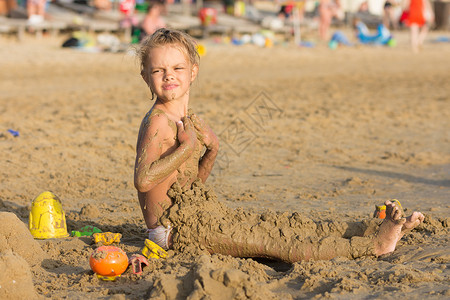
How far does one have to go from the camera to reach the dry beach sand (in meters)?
2.90

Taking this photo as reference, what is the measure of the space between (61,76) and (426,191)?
28.5 ft

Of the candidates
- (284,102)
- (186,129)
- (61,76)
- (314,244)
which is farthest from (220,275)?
(61,76)

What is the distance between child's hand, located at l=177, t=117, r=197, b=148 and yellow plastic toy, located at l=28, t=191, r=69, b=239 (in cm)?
100

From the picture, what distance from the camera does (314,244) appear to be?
3.35 meters

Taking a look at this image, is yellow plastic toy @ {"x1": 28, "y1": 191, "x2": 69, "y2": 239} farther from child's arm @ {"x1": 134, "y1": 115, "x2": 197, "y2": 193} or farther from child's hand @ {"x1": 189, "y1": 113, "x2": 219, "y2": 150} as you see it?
child's hand @ {"x1": 189, "y1": 113, "x2": 219, "y2": 150}

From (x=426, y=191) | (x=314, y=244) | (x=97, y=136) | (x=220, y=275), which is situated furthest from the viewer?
(x=97, y=136)

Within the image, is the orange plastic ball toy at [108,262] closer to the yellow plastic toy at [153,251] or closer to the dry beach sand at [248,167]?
the dry beach sand at [248,167]

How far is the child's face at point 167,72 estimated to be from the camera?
3549mm

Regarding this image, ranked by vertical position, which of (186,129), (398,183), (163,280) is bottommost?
(398,183)

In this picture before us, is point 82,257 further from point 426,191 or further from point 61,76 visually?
point 61,76

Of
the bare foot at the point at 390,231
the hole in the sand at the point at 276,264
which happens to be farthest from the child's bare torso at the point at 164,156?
the bare foot at the point at 390,231

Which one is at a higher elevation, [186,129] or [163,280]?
[186,129]

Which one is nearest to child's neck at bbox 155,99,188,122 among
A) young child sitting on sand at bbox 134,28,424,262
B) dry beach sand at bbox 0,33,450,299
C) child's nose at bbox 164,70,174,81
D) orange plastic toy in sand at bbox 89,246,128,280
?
young child sitting on sand at bbox 134,28,424,262

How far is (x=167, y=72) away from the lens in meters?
3.55
